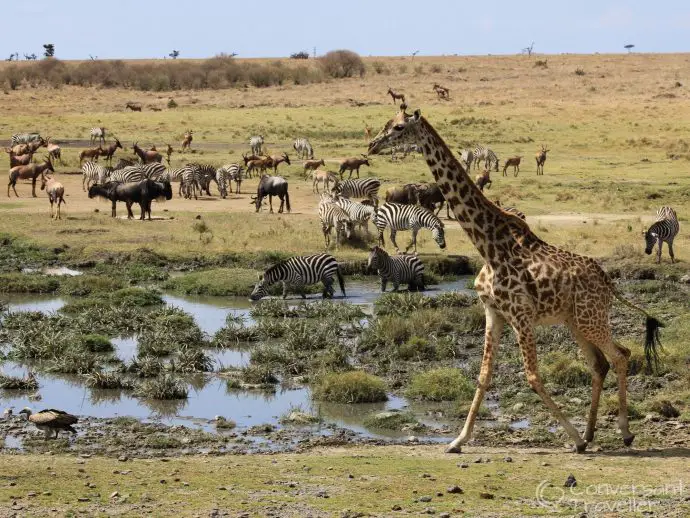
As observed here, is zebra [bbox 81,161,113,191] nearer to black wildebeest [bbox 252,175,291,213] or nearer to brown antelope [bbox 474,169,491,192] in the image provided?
black wildebeest [bbox 252,175,291,213]

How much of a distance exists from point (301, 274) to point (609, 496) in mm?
12180

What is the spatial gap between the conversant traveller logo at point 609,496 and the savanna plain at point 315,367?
24 mm

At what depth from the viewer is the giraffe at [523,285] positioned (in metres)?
10.1

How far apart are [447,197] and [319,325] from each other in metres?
7.03

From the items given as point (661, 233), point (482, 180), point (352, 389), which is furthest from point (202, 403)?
point (482, 180)

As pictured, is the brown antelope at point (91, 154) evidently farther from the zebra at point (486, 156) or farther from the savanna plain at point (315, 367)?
the zebra at point (486, 156)

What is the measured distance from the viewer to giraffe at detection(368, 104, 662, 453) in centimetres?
1012

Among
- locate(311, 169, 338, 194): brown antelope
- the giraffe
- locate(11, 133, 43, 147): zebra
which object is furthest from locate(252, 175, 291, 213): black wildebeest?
the giraffe

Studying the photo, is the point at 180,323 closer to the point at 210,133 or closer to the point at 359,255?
the point at 359,255

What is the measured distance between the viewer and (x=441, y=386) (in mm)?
13508

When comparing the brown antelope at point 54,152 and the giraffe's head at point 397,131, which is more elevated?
the giraffe's head at point 397,131

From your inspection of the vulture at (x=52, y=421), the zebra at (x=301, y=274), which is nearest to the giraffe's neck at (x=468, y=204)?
the vulture at (x=52, y=421)

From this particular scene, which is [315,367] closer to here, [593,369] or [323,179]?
[593,369]

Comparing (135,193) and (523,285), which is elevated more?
(523,285)
